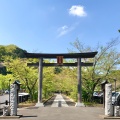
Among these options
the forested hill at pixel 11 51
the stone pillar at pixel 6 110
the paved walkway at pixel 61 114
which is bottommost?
the paved walkway at pixel 61 114

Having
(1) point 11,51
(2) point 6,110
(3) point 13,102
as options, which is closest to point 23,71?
(3) point 13,102

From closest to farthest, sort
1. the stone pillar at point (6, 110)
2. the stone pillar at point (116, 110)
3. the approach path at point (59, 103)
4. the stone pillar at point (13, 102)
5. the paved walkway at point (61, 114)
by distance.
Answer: the paved walkway at point (61, 114)
the stone pillar at point (6, 110)
the stone pillar at point (116, 110)
the stone pillar at point (13, 102)
the approach path at point (59, 103)

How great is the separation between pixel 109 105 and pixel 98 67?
44.9 feet

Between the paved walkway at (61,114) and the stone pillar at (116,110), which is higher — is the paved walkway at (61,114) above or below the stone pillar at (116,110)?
below

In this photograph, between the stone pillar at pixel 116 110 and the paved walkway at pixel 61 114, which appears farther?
the stone pillar at pixel 116 110

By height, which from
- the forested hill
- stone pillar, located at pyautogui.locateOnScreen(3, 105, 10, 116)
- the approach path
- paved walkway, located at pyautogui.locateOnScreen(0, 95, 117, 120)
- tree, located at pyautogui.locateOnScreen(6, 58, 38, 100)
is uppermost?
the forested hill

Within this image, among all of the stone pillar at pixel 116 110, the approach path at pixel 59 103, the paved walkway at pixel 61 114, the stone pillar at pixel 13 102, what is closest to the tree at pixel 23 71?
the approach path at pixel 59 103

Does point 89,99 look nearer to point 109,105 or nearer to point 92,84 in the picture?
point 92,84

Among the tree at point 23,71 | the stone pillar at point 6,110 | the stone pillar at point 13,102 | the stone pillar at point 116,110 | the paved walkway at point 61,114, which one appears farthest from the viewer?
the tree at point 23,71

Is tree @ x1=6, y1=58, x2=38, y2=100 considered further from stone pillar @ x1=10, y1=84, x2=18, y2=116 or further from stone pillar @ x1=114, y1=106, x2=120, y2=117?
stone pillar @ x1=114, y1=106, x2=120, y2=117

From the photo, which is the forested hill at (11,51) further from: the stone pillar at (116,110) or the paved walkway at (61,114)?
the stone pillar at (116,110)

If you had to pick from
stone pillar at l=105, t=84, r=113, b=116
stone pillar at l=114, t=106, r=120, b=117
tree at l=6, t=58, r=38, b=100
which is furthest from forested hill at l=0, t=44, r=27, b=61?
stone pillar at l=114, t=106, r=120, b=117

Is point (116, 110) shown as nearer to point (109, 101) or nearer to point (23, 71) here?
point (109, 101)

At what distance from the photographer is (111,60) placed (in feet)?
103
